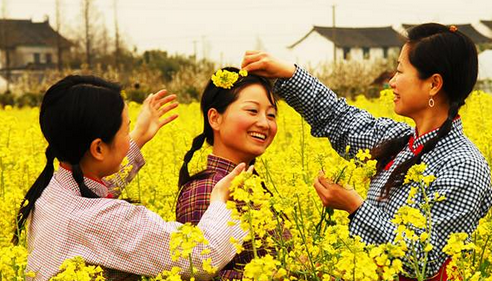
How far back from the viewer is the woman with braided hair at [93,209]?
2.70 meters

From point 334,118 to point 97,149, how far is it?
111 cm

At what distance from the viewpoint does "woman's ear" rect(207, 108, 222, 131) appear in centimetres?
328

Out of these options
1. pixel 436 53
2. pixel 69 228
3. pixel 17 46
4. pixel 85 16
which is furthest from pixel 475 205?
pixel 17 46

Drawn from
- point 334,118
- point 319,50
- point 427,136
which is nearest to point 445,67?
point 427,136

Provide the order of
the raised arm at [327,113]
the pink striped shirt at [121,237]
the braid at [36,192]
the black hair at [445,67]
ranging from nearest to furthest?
the pink striped shirt at [121,237]
the braid at [36,192]
the black hair at [445,67]
the raised arm at [327,113]

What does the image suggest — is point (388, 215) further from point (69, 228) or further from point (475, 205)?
point (69, 228)

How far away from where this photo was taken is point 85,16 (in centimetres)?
4009

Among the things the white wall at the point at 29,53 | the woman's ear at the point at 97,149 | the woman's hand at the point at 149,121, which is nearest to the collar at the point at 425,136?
the woman's hand at the point at 149,121

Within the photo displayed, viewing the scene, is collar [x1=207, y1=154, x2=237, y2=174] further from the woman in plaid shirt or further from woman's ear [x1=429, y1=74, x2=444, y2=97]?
woman's ear [x1=429, y1=74, x2=444, y2=97]

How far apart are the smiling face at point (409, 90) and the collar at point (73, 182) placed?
3.55 feet

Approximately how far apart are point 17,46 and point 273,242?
57323 millimetres

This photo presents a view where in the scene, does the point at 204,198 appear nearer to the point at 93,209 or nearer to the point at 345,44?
the point at 93,209

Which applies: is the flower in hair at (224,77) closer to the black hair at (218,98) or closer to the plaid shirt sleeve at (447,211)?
the black hair at (218,98)

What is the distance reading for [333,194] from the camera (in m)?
2.71
